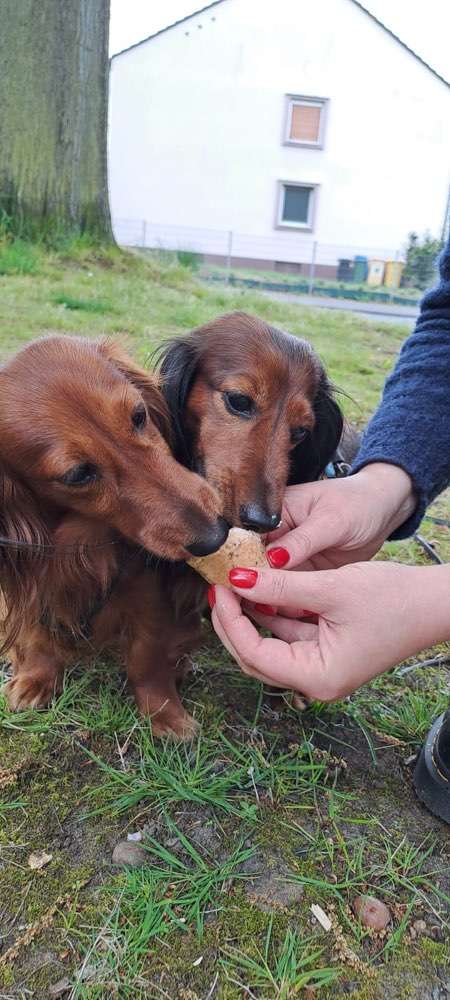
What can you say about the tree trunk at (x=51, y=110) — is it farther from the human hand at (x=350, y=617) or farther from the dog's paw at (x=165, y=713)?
the human hand at (x=350, y=617)

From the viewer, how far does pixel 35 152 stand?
19.1 ft

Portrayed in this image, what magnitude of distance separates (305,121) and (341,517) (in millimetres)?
23341

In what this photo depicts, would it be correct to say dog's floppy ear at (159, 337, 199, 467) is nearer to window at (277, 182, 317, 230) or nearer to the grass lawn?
the grass lawn

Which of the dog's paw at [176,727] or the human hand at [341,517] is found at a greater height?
the human hand at [341,517]

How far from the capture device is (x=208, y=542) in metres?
1.36

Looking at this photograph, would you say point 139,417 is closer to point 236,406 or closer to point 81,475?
point 81,475

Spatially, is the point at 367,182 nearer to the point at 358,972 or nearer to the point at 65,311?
→ the point at 65,311

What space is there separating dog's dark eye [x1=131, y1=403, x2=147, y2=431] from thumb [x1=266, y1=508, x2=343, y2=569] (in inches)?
14.7

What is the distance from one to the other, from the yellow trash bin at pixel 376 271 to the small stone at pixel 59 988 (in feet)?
65.4

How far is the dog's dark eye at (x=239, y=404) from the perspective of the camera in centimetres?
176

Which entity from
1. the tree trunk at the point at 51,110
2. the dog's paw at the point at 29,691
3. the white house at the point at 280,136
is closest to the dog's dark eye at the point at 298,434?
the dog's paw at the point at 29,691

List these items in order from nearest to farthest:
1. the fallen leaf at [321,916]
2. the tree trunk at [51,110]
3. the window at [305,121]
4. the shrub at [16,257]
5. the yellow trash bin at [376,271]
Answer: the fallen leaf at [321,916] → the shrub at [16,257] → the tree trunk at [51,110] → the yellow trash bin at [376,271] → the window at [305,121]

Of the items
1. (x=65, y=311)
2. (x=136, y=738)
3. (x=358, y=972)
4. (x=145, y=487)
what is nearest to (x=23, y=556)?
(x=145, y=487)

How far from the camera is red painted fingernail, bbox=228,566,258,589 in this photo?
4.34 feet
